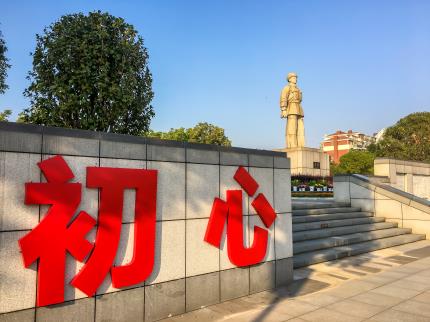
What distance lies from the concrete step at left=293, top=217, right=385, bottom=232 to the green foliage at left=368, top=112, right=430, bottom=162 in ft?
117

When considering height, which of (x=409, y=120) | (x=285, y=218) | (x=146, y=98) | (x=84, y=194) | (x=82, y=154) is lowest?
(x=285, y=218)

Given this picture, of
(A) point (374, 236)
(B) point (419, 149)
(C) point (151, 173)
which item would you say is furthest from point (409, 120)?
(C) point (151, 173)

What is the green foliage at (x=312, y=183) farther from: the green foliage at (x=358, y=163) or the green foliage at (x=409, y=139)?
the green foliage at (x=358, y=163)

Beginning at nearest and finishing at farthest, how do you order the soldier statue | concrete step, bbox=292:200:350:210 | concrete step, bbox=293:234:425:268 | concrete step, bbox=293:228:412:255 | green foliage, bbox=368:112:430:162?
concrete step, bbox=293:234:425:268 → concrete step, bbox=293:228:412:255 → concrete step, bbox=292:200:350:210 → the soldier statue → green foliage, bbox=368:112:430:162

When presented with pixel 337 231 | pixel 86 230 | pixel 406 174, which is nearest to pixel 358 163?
pixel 406 174

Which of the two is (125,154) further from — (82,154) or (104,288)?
(104,288)

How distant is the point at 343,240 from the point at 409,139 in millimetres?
43187

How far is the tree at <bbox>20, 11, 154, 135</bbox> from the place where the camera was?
13969 mm

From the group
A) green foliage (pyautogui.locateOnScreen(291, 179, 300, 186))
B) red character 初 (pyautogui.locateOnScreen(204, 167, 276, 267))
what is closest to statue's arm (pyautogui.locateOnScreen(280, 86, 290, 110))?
green foliage (pyautogui.locateOnScreen(291, 179, 300, 186))

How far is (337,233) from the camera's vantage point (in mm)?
12211

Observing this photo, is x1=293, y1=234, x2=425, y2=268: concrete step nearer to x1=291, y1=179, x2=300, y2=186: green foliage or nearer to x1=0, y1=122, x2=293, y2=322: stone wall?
x1=0, y1=122, x2=293, y2=322: stone wall

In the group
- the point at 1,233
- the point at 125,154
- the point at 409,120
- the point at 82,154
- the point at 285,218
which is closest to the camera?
the point at 1,233

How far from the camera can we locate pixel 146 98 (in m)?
16.1

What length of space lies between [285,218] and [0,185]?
5924 millimetres
